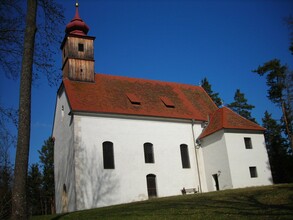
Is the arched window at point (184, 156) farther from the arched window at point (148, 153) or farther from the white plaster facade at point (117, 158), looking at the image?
the arched window at point (148, 153)

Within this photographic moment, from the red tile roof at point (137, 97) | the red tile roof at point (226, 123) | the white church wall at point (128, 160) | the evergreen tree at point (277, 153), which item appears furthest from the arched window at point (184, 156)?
the evergreen tree at point (277, 153)

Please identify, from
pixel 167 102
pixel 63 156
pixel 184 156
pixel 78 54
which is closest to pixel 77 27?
pixel 78 54

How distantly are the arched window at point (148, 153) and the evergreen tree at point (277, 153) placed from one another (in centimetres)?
1596

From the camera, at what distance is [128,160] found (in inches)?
971

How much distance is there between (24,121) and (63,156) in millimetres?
17554

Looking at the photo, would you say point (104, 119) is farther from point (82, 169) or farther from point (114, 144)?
point (82, 169)

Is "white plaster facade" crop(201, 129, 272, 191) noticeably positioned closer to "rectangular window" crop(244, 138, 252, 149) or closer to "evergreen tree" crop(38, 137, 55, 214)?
"rectangular window" crop(244, 138, 252, 149)

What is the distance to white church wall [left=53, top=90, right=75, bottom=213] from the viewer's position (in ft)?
77.3

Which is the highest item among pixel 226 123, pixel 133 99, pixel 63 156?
pixel 133 99

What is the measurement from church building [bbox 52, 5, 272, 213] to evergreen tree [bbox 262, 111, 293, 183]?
438 inches

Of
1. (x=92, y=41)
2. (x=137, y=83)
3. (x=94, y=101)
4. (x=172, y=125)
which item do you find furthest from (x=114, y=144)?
(x=92, y=41)

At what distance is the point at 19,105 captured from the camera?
30.3 ft

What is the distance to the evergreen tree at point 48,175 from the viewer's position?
1767 inches

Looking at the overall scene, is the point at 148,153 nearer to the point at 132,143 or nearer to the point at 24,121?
the point at 132,143
